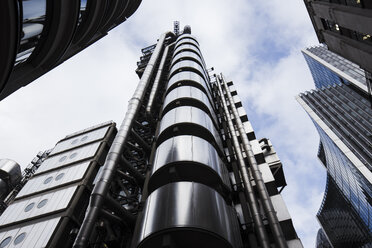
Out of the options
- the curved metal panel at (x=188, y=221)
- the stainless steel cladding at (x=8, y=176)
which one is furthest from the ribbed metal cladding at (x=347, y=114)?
the stainless steel cladding at (x=8, y=176)

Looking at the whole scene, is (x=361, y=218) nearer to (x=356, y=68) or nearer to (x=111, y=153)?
(x=356, y=68)

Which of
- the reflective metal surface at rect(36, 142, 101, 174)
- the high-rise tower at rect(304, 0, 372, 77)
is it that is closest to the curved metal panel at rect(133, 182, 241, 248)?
the reflective metal surface at rect(36, 142, 101, 174)

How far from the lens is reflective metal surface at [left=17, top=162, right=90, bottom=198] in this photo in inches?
786

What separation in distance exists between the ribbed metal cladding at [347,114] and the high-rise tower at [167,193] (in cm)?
7348

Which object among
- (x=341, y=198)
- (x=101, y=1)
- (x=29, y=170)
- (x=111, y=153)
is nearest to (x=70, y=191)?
(x=111, y=153)

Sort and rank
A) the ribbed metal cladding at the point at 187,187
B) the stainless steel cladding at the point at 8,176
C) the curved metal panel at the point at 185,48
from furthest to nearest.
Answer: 1. the curved metal panel at the point at 185,48
2. the stainless steel cladding at the point at 8,176
3. the ribbed metal cladding at the point at 187,187

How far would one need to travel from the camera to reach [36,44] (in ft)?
35.5

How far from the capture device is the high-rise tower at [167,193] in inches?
442

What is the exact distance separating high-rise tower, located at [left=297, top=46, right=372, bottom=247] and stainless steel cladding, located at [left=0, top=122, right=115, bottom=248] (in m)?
73.5

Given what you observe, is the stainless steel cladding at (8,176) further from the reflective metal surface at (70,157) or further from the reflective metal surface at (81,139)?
the reflective metal surface at (70,157)

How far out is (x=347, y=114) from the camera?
95.2 meters

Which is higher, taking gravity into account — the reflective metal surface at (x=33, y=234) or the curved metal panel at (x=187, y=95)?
the curved metal panel at (x=187, y=95)

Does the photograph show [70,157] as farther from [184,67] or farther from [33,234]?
[184,67]

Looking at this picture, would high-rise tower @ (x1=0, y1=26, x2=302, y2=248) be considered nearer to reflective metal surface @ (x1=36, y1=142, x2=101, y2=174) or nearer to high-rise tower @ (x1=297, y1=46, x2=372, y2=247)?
reflective metal surface @ (x1=36, y1=142, x2=101, y2=174)
